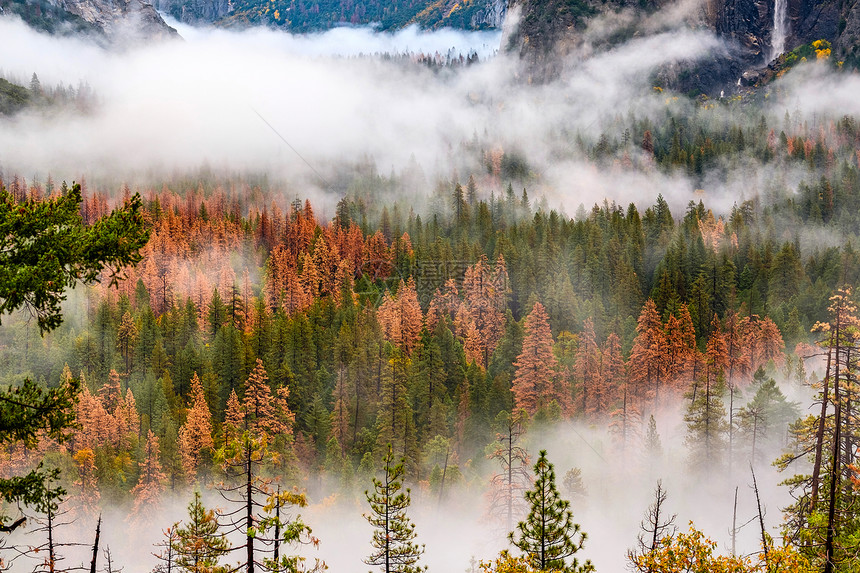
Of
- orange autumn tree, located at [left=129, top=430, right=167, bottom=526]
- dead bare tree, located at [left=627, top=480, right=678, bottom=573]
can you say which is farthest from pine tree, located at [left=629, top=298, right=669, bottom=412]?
orange autumn tree, located at [left=129, top=430, right=167, bottom=526]

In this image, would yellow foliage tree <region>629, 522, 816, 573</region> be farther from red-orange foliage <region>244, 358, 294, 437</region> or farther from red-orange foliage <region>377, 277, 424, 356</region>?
red-orange foliage <region>377, 277, 424, 356</region>

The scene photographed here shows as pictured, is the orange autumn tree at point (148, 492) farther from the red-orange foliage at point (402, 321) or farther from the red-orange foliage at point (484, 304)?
the red-orange foliage at point (484, 304)

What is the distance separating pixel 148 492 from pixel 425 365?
35.2 metres

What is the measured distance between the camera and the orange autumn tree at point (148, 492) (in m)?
67.2

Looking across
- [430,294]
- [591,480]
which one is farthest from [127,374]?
[591,480]

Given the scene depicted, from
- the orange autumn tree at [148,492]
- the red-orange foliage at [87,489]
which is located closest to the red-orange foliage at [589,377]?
the orange autumn tree at [148,492]

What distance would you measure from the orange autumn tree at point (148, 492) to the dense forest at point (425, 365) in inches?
7.6

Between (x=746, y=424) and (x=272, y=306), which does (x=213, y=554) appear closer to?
(x=746, y=424)

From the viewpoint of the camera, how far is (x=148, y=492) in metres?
68.2

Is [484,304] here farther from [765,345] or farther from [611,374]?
[765,345]

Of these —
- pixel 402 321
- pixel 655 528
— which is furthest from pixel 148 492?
pixel 655 528

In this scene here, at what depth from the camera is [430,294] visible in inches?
4852

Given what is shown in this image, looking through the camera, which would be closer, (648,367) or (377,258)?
(648,367)

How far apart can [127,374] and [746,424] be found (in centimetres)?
7527
